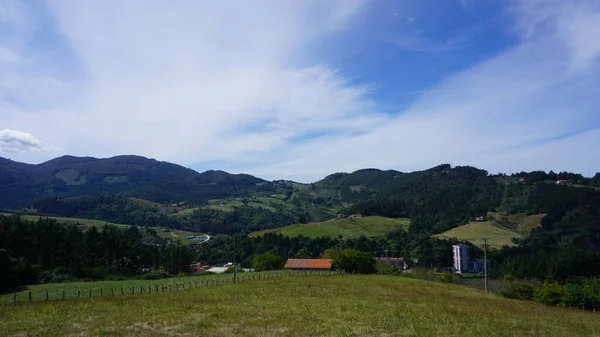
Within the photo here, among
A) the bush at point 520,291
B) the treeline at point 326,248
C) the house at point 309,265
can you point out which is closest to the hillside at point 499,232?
the treeline at point 326,248

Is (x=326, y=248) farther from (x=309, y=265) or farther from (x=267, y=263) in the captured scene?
(x=267, y=263)

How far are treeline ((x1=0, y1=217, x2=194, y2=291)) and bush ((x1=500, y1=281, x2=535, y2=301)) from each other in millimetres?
63332

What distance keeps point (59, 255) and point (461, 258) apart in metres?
139

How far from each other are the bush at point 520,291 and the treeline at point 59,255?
6333 centimetres

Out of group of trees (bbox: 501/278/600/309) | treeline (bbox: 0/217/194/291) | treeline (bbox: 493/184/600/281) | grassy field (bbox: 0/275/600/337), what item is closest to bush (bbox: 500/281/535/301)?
group of trees (bbox: 501/278/600/309)

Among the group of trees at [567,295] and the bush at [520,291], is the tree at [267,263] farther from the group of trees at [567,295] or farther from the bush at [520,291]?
the group of trees at [567,295]

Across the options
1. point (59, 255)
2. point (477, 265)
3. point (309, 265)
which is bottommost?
point (477, 265)

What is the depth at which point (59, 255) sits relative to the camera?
3017 inches

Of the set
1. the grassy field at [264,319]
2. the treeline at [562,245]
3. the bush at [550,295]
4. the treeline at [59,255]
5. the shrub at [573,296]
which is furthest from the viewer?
the treeline at [562,245]

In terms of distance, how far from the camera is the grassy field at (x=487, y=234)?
170700 millimetres

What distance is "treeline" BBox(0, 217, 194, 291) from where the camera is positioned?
2218 inches

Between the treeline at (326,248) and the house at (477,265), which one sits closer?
the treeline at (326,248)

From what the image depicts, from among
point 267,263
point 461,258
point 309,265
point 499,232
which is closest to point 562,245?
point 499,232

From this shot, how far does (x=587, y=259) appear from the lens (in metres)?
98.1
